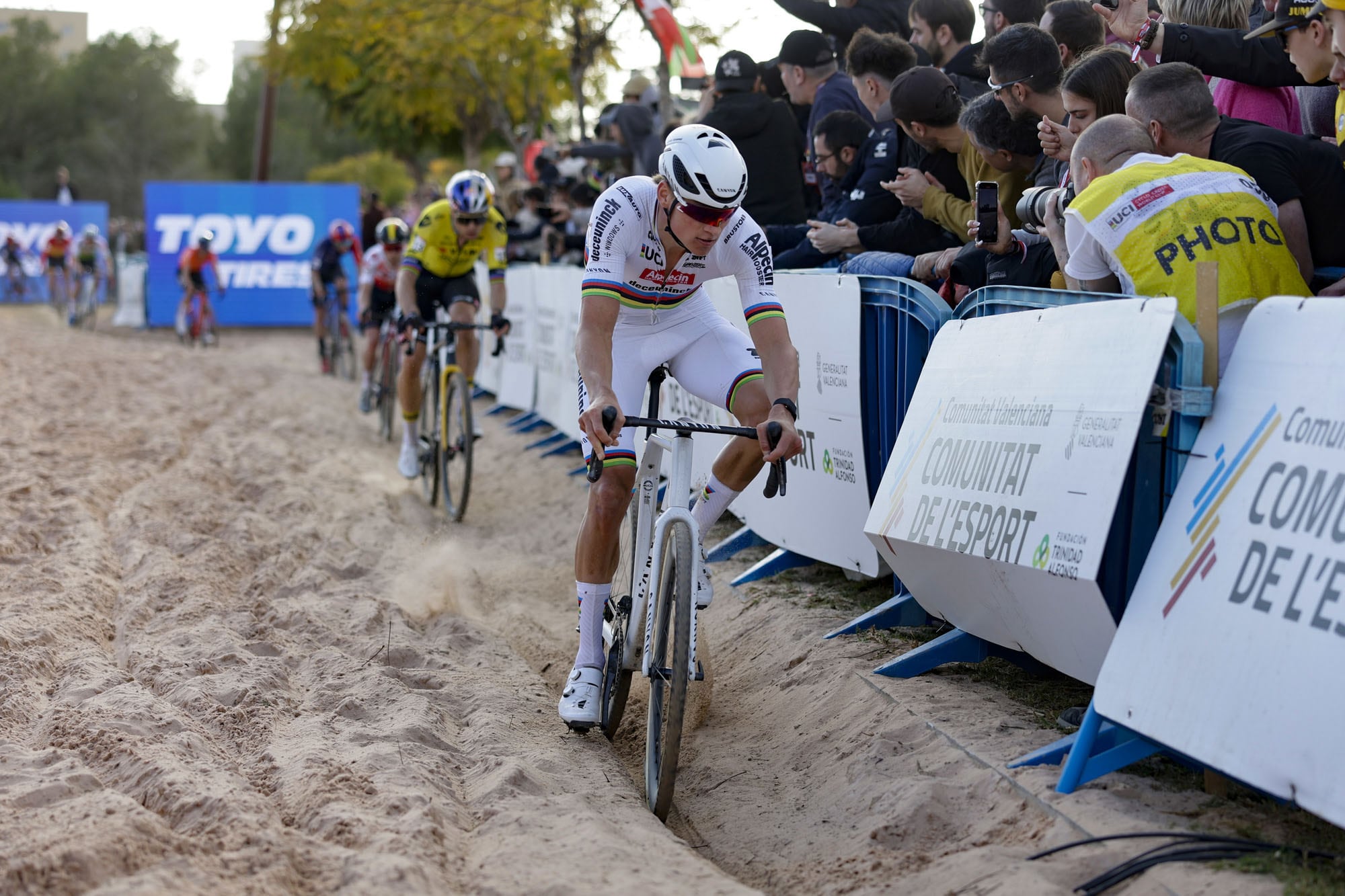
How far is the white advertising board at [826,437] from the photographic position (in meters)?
5.88

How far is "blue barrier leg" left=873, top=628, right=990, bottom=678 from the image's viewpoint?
15.9ft

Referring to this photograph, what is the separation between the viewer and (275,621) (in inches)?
242

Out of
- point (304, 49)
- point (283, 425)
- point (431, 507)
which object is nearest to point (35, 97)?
point (304, 49)

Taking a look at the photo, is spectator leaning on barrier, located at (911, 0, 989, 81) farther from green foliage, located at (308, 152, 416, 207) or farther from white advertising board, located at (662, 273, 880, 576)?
green foliage, located at (308, 152, 416, 207)

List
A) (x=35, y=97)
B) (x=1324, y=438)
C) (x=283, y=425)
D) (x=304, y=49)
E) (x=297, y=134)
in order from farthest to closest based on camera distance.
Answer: (x=297, y=134)
(x=35, y=97)
(x=304, y=49)
(x=283, y=425)
(x=1324, y=438)

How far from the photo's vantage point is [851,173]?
698cm

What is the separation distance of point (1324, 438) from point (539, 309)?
35.8 feet

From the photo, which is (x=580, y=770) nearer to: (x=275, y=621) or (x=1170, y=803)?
(x=1170, y=803)

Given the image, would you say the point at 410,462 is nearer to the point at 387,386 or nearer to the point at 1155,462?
the point at 387,386

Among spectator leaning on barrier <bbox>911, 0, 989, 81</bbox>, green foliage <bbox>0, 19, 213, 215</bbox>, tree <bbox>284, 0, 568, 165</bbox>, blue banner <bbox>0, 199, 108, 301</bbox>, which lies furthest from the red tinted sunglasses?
green foliage <bbox>0, 19, 213, 215</bbox>

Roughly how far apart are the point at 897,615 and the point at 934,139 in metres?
2.32

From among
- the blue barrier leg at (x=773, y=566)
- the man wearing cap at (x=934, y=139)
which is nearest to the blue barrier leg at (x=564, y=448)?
the blue barrier leg at (x=773, y=566)

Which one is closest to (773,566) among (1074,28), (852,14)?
(1074,28)

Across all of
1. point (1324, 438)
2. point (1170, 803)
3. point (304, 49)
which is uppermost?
point (304, 49)
